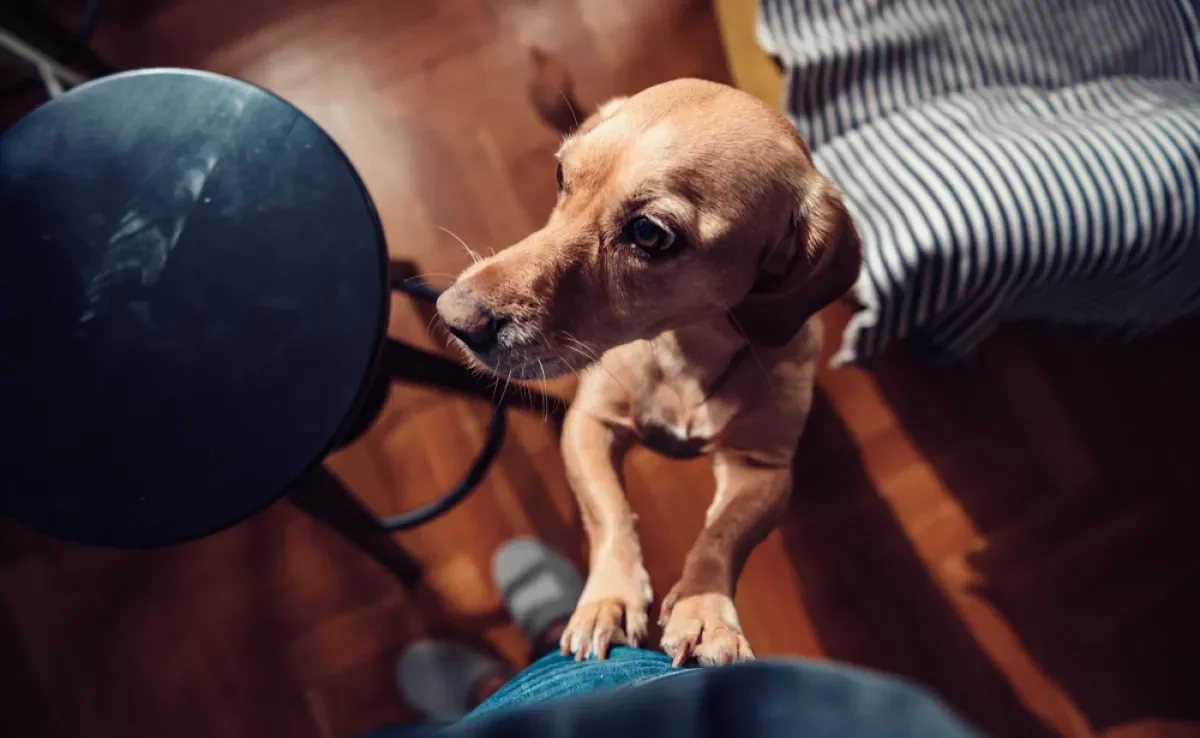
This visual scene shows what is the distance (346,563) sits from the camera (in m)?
1.61

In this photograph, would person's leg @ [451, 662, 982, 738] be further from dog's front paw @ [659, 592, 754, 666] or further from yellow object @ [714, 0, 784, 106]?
yellow object @ [714, 0, 784, 106]

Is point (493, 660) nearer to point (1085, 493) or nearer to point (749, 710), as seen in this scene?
point (749, 710)

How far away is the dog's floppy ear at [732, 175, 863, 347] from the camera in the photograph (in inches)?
38.5

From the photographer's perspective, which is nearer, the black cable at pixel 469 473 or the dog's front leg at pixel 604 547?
the dog's front leg at pixel 604 547

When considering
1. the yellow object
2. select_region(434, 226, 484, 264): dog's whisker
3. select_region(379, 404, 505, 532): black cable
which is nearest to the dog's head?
select_region(434, 226, 484, 264): dog's whisker

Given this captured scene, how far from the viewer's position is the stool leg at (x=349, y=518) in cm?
110

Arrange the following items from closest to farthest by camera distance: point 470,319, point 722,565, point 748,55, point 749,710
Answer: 1. point 749,710
2. point 470,319
3. point 722,565
4. point 748,55

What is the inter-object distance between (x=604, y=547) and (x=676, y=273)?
0.52 metres

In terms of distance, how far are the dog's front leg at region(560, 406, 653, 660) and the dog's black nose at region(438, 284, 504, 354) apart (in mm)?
394

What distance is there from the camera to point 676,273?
37.8 inches

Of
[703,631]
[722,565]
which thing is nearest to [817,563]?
[722,565]

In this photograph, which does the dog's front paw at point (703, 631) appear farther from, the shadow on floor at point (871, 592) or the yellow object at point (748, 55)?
the yellow object at point (748, 55)

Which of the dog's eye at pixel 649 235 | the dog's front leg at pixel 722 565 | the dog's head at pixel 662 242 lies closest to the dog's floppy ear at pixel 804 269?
the dog's head at pixel 662 242

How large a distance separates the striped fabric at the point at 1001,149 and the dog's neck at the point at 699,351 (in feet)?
0.99
